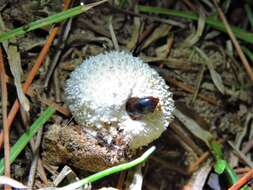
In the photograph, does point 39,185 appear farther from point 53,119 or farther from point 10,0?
Result: point 10,0

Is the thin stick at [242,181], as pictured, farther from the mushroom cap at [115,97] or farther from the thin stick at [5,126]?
the thin stick at [5,126]

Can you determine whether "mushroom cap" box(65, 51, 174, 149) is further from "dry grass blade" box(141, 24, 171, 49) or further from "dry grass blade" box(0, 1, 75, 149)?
"dry grass blade" box(141, 24, 171, 49)

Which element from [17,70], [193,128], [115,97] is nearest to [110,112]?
[115,97]

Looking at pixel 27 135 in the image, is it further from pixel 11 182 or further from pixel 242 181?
pixel 242 181

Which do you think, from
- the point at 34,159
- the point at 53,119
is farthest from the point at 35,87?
the point at 34,159

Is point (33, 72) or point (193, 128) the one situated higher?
point (33, 72)

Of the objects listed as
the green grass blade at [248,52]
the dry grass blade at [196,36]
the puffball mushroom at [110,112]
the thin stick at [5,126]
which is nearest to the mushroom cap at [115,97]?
the puffball mushroom at [110,112]

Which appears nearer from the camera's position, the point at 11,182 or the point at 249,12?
the point at 11,182

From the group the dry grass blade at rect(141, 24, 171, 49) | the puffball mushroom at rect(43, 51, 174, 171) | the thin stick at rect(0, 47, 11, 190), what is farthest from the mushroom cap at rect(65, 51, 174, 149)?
the dry grass blade at rect(141, 24, 171, 49)
